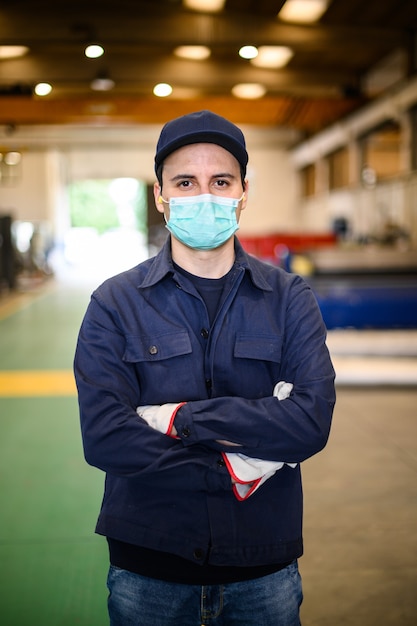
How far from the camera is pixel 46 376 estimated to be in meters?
6.73

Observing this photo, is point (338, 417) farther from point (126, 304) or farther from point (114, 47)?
point (114, 47)

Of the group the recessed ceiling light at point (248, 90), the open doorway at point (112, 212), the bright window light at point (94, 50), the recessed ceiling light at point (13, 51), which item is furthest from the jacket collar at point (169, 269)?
the open doorway at point (112, 212)

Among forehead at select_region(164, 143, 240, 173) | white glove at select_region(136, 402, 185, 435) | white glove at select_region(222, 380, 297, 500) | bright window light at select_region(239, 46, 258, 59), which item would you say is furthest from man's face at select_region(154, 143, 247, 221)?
bright window light at select_region(239, 46, 258, 59)

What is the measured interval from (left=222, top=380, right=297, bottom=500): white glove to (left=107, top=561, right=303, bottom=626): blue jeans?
0.20 meters

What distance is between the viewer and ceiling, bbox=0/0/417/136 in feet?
35.6

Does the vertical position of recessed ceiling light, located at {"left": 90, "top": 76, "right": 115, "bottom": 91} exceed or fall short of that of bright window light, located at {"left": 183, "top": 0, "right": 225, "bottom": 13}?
it falls short

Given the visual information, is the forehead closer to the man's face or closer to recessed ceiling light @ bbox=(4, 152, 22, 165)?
the man's face

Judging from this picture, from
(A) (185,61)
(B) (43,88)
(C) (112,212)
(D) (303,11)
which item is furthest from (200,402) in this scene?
(C) (112,212)

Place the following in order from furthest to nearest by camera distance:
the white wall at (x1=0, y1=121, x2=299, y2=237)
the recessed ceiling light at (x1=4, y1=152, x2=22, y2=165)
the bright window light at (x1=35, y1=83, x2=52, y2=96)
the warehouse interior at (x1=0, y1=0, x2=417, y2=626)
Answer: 1. the white wall at (x1=0, y1=121, x2=299, y2=237)
2. the recessed ceiling light at (x1=4, y1=152, x2=22, y2=165)
3. the bright window light at (x1=35, y1=83, x2=52, y2=96)
4. the warehouse interior at (x1=0, y1=0, x2=417, y2=626)

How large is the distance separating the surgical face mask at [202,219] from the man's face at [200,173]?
17 mm

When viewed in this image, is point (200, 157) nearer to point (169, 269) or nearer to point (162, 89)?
point (169, 269)

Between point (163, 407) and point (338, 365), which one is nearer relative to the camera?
point (163, 407)

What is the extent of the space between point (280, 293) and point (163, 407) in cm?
38

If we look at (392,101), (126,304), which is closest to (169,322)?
(126,304)
